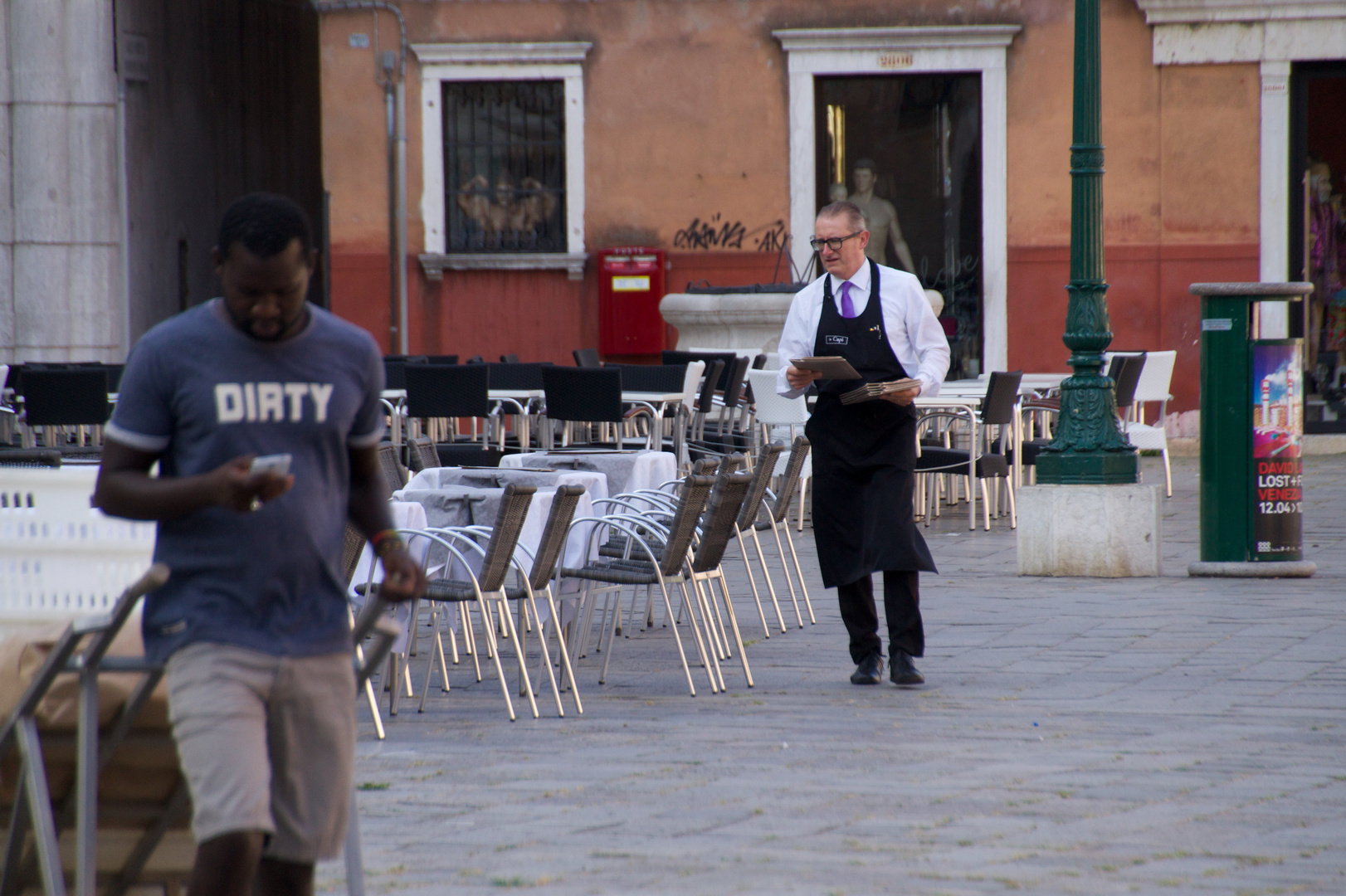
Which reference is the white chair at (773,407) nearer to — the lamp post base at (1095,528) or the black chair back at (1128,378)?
the black chair back at (1128,378)

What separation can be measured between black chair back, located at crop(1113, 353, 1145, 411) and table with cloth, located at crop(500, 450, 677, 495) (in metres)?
5.02

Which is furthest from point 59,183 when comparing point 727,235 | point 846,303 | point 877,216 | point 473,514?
point 846,303

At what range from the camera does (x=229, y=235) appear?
124 inches

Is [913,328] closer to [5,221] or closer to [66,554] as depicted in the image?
[66,554]

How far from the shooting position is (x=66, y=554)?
3984mm

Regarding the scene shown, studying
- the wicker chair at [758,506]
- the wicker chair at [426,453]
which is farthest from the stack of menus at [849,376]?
the wicker chair at [426,453]

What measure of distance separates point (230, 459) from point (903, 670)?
4179 mm

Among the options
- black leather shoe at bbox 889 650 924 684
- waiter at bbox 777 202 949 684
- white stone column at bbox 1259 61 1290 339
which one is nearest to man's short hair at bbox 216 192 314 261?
waiter at bbox 777 202 949 684

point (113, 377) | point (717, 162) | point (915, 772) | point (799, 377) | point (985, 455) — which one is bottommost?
point (915, 772)

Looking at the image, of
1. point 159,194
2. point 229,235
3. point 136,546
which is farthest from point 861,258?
point 159,194

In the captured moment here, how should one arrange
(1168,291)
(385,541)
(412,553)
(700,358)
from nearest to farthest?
1. (385,541)
2. (412,553)
3. (700,358)
4. (1168,291)

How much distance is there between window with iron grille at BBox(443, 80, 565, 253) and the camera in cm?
2006

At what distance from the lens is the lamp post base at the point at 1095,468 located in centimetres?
990

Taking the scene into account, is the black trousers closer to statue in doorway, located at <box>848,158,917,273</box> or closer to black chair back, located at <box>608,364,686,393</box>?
black chair back, located at <box>608,364,686,393</box>
